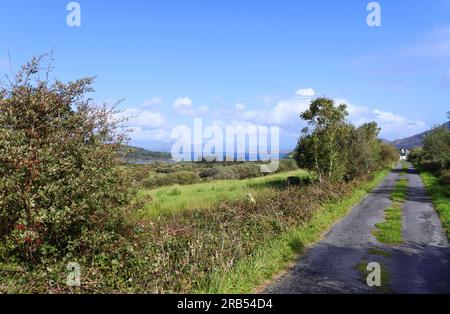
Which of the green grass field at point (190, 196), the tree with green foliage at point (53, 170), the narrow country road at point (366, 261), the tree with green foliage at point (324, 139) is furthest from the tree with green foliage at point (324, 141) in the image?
the tree with green foliage at point (53, 170)

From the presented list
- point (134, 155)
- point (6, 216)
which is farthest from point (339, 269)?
point (6, 216)

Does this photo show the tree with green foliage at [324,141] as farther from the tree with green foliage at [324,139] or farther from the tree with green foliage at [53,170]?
the tree with green foliage at [53,170]

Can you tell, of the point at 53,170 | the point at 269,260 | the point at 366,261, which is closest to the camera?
the point at 53,170

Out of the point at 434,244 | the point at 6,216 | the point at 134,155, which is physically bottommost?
the point at 434,244

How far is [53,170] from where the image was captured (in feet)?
22.2

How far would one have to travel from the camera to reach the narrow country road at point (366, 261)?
25.6 feet

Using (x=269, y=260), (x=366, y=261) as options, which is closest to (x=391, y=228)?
(x=366, y=261)

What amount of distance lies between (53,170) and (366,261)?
7.24 metres

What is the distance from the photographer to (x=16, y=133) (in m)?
6.99

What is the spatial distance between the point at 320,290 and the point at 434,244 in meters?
6.08

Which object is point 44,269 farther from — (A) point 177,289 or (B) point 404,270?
(B) point 404,270

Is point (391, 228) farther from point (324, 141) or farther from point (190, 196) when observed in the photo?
point (190, 196)
